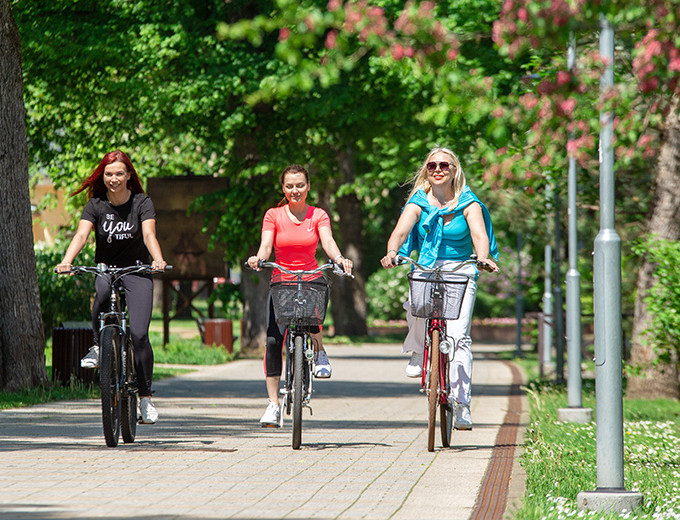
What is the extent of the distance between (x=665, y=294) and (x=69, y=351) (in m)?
6.68

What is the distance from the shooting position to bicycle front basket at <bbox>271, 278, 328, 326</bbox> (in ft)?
26.5

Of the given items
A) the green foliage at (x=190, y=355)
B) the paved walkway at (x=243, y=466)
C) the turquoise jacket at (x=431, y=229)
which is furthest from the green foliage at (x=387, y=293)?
the turquoise jacket at (x=431, y=229)

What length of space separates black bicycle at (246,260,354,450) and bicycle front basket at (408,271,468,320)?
0.54 meters

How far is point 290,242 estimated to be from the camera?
8.55 metres

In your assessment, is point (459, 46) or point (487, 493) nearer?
point (459, 46)

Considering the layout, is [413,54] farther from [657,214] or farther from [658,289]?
[657,214]

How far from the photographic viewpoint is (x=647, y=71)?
3625 millimetres

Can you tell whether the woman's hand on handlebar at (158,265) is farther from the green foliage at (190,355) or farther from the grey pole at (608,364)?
the green foliage at (190,355)

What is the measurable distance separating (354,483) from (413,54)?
3546mm

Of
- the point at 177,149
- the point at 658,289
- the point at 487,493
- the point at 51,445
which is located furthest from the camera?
the point at 177,149

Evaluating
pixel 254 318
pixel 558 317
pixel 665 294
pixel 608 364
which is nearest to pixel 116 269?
pixel 608 364

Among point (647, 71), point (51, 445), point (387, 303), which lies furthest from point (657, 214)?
point (387, 303)

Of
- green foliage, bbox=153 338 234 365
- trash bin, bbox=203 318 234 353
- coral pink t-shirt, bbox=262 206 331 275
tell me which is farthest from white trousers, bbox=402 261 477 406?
trash bin, bbox=203 318 234 353

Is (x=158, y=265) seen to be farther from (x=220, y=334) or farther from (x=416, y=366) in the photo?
(x=220, y=334)
